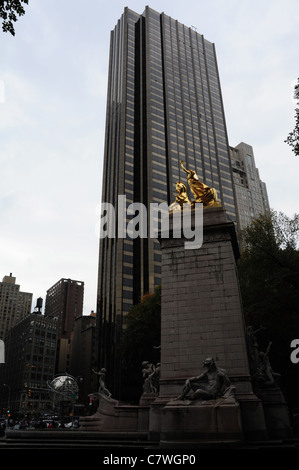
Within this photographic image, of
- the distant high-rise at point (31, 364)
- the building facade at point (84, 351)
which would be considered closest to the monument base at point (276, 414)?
the distant high-rise at point (31, 364)

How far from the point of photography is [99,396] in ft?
64.6

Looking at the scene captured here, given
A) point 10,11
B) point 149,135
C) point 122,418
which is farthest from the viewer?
point 149,135

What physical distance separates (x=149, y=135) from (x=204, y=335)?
87036 millimetres

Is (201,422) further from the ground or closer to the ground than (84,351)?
closer to the ground

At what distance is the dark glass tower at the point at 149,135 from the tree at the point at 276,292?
5171cm

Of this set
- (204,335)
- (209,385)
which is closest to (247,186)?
(204,335)

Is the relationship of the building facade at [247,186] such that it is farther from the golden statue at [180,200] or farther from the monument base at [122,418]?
the monument base at [122,418]

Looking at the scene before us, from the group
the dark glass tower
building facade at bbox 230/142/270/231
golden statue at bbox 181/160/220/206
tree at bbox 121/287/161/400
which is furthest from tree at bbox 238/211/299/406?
building facade at bbox 230/142/270/231

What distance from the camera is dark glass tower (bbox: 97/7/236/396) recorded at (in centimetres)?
8388

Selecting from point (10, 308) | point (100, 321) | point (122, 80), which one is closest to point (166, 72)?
point (122, 80)

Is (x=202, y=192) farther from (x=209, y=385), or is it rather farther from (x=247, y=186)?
(x=247, y=186)

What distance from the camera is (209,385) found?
14.4 metres

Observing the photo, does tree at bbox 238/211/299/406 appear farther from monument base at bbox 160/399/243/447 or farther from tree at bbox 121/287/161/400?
monument base at bbox 160/399/243/447

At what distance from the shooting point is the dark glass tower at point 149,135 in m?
83.9
